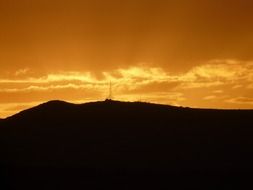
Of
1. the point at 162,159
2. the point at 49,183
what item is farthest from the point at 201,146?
the point at 49,183

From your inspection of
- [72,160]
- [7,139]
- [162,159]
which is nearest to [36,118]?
[7,139]

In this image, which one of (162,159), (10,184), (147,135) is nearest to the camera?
(10,184)

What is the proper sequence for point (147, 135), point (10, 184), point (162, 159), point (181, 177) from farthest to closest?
point (147, 135) < point (162, 159) < point (181, 177) < point (10, 184)

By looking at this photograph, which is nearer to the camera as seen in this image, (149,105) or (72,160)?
(72,160)

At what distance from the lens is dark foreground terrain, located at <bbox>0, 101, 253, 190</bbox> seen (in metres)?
43.0

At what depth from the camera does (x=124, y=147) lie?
47.6m

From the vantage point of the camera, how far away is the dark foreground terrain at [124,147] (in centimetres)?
4297

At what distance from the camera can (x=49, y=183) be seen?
42781 mm

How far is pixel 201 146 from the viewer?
48062 millimetres

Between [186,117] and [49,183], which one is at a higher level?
[186,117]

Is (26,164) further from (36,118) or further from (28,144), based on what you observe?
(36,118)

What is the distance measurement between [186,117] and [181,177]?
945cm

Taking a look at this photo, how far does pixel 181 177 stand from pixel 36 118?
13.8 metres

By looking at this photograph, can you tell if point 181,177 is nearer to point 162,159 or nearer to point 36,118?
point 162,159
